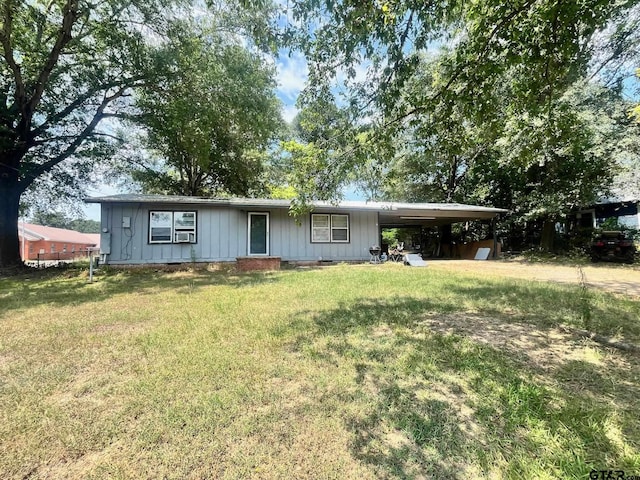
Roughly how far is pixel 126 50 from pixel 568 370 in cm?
1326

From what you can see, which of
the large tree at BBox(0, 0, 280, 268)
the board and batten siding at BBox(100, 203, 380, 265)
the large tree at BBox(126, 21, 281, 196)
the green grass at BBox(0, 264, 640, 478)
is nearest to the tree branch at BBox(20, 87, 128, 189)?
the large tree at BBox(0, 0, 280, 268)

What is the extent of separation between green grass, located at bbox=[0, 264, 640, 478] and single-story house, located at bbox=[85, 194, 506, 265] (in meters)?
5.51

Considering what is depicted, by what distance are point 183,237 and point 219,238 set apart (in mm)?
1159

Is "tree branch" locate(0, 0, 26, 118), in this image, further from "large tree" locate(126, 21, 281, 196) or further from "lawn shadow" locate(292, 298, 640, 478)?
"lawn shadow" locate(292, 298, 640, 478)

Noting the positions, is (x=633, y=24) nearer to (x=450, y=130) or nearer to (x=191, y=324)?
(x=450, y=130)

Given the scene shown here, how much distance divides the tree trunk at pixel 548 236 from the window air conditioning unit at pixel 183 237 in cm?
1598

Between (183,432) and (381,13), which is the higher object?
(381,13)

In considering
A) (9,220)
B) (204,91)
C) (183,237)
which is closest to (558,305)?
(183,237)

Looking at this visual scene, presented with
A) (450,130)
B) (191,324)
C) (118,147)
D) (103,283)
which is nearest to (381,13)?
(450,130)

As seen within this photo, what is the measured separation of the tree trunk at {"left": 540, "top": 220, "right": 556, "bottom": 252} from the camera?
14.9m

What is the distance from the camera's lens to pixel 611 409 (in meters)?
2.09

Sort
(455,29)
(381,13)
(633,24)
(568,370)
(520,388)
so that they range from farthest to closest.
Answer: (633,24)
(455,29)
(381,13)
(568,370)
(520,388)

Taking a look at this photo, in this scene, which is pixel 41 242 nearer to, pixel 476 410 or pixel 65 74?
pixel 65 74

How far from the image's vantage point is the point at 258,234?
11.2 meters
